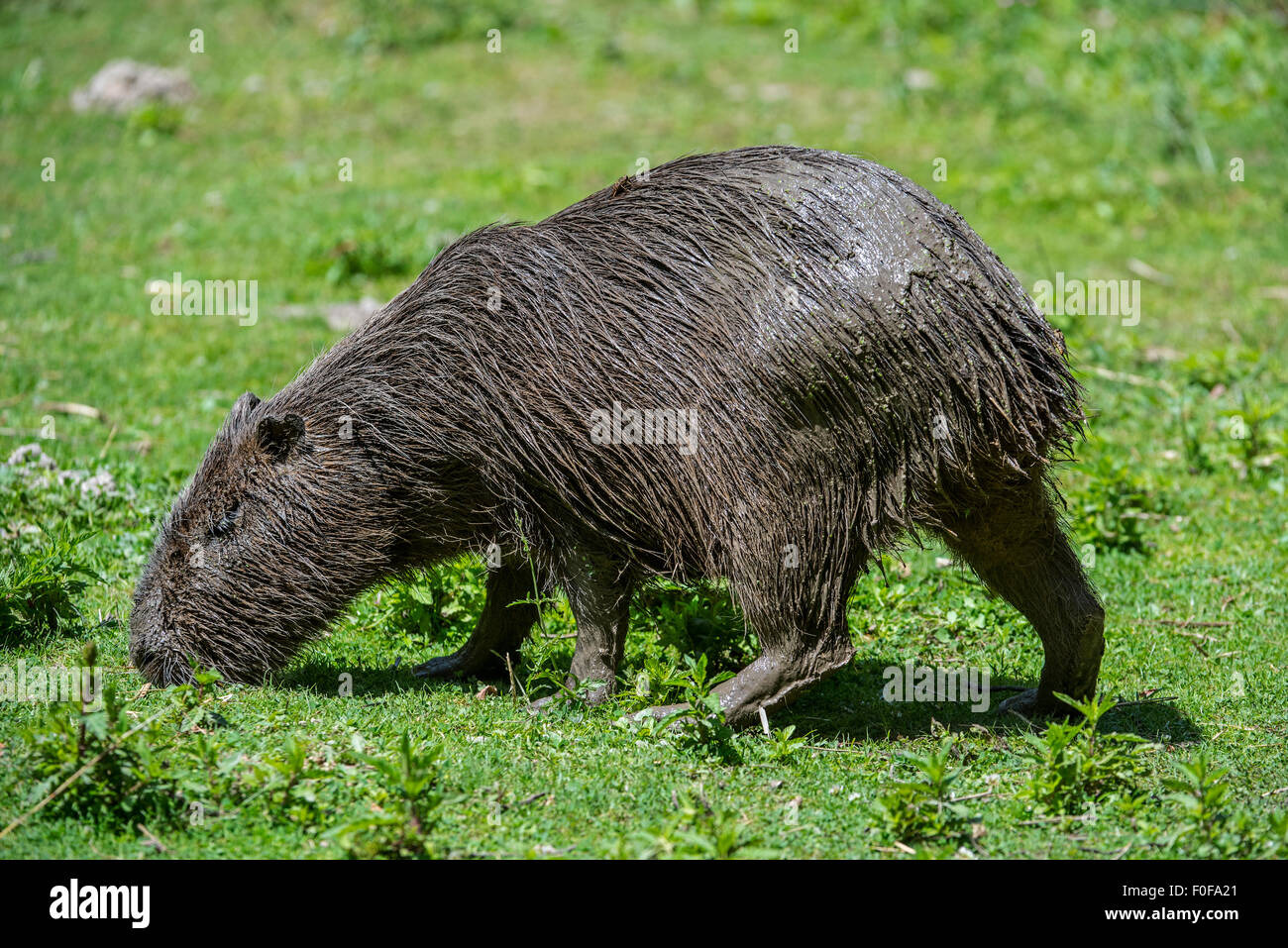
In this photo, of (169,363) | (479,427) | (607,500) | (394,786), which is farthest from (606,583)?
(169,363)

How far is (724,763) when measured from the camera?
4523 mm

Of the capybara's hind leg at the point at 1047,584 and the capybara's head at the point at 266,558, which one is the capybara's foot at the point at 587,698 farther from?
the capybara's hind leg at the point at 1047,584

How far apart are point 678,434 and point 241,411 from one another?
1.79 m

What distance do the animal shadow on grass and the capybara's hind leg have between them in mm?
147

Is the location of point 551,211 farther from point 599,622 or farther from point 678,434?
point 678,434

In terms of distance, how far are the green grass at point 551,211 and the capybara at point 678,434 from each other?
1.22ft

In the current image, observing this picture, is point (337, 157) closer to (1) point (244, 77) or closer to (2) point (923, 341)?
(1) point (244, 77)

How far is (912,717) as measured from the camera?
5105 mm

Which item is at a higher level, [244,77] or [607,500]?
[244,77]

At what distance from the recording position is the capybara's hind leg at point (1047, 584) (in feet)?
15.7

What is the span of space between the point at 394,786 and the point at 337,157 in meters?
9.06

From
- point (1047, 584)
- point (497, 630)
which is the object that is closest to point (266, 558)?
point (497, 630)
